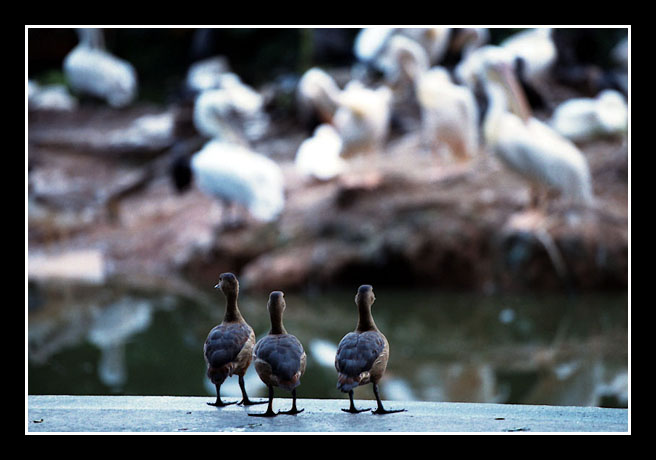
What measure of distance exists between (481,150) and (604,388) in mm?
3735

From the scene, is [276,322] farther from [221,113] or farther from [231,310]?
[221,113]

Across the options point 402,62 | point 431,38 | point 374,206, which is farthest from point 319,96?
point 374,206

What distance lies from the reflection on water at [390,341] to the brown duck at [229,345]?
1625 millimetres

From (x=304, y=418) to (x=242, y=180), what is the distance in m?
4.15

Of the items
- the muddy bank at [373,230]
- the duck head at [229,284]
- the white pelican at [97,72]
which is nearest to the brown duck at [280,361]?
the duck head at [229,284]

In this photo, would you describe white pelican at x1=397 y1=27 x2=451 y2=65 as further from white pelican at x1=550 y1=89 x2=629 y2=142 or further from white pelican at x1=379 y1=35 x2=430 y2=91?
white pelican at x1=550 y1=89 x2=629 y2=142

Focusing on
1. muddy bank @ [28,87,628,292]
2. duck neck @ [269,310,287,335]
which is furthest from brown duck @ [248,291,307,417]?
muddy bank @ [28,87,628,292]

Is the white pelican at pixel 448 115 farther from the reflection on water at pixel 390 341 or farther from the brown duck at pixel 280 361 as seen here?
the brown duck at pixel 280 361

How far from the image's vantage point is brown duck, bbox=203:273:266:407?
1.83m

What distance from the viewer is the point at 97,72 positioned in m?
8.91

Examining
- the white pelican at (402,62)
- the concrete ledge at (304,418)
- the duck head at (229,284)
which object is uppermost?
the white pelican at (402,62)

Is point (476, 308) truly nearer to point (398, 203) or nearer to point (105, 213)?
point (398, 203)

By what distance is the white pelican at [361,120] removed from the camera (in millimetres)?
6328

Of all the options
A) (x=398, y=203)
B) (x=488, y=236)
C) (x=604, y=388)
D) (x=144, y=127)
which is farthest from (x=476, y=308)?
(x=144, y=127)
